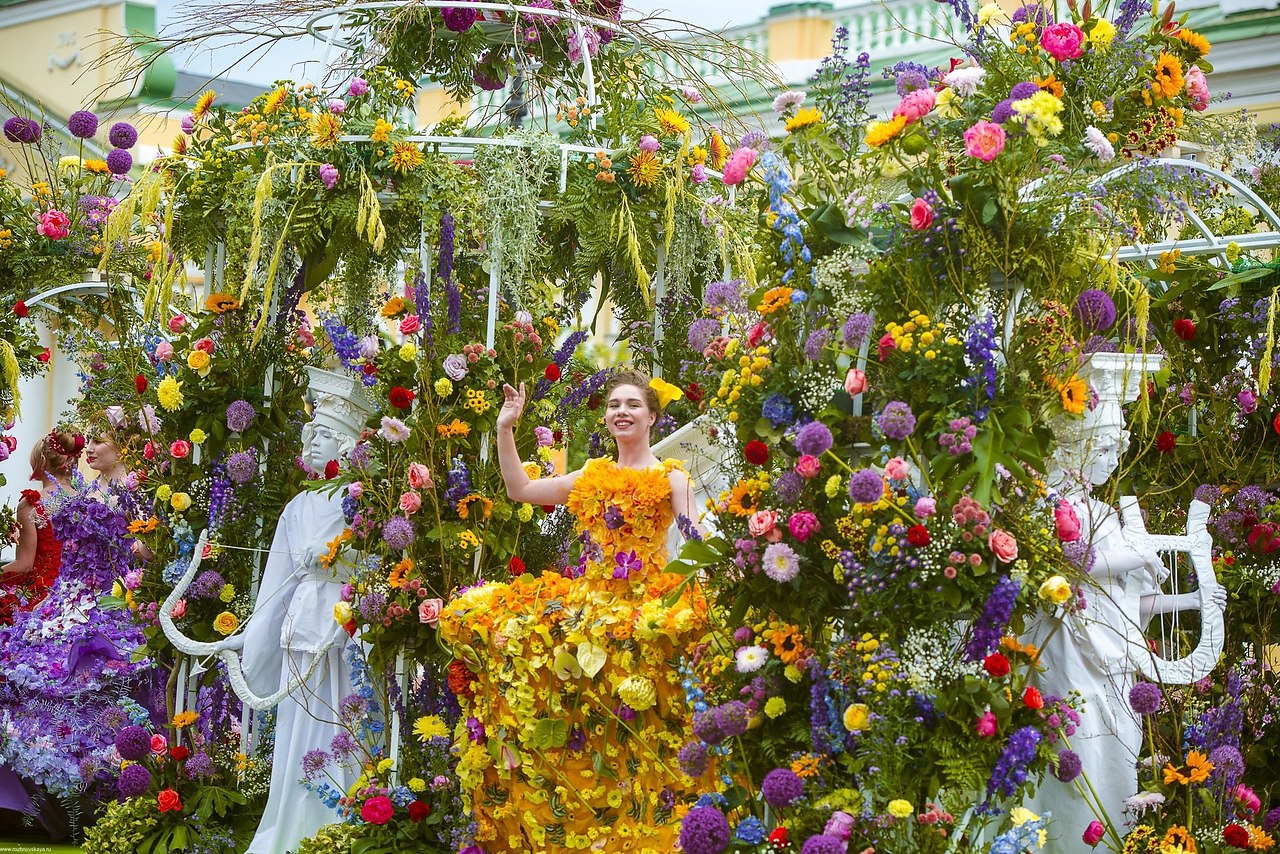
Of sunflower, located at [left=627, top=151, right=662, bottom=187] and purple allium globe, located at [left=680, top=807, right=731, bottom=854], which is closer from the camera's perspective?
purple allium globe, located at [left=680, top=807, right=731, bottom=854]

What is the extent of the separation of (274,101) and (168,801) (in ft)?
10.0

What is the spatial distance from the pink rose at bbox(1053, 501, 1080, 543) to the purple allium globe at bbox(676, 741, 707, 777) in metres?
1.27

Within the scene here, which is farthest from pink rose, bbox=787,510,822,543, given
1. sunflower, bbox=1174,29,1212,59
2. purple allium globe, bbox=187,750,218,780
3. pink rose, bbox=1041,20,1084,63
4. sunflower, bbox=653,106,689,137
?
purple allium globe, bbox=187,750,218,780

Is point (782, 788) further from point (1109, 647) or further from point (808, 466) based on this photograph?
point (1109, 647)

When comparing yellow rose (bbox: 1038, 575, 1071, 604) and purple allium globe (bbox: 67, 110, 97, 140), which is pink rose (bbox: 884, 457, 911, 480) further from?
purple allium globe (bbox: 67, 110, 97, 140)

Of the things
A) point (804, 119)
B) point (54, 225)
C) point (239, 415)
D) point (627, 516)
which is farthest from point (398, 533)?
point (54, 225)

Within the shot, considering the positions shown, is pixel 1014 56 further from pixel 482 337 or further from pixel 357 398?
pixel 357 398

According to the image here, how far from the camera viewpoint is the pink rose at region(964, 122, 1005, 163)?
4.20 metres

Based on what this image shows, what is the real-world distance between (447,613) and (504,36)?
2879 millimetres

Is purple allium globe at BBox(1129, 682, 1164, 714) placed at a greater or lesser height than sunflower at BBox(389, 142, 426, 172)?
lesser

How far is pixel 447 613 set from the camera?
5723mm

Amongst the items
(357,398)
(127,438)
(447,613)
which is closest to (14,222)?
(127,438)

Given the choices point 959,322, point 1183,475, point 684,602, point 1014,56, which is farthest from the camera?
point 1183,475

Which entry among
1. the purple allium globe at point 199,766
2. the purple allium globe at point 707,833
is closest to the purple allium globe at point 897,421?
Answer: the purple allium globe at point 707,833
